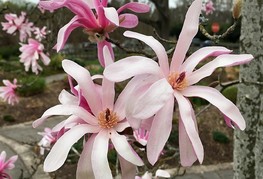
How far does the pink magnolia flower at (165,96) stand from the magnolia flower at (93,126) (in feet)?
0.16

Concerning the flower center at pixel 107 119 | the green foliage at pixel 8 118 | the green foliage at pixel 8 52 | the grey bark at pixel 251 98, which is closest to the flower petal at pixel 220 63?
the flower center at pixel 107 119

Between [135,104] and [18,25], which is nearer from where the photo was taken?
[135,104]

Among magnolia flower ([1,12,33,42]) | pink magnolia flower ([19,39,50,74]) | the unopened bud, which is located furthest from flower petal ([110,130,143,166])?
magnolia flower ([1,12,33,42])

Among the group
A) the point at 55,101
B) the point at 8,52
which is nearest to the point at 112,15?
the point at 55,101

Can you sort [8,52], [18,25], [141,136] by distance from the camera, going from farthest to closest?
[8,52] → [18,25] → [141,136]

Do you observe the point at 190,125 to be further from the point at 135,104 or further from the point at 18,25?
the point at 18,25

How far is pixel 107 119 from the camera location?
0.56 m

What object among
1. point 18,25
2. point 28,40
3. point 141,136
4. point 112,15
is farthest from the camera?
point 18,25

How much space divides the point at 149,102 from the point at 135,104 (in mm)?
16

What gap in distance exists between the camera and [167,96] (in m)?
0.49

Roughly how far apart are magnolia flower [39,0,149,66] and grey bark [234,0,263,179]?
0.41m

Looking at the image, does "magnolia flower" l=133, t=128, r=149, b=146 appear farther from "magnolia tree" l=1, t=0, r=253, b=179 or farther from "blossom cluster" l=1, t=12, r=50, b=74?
"blossom cluster" l=1, t=12, r=50, b=74

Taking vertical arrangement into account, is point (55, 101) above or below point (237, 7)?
below

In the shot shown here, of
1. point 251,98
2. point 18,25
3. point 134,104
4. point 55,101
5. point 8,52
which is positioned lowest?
point 8,52
